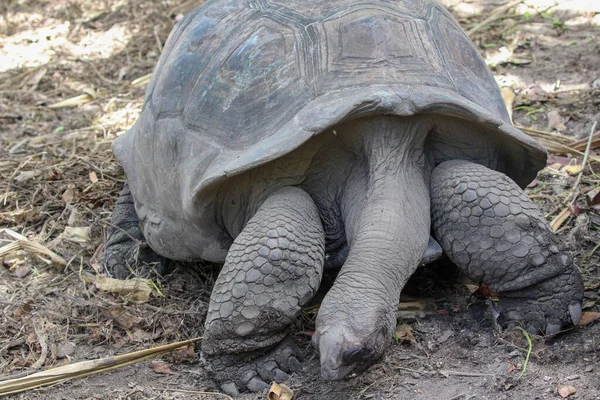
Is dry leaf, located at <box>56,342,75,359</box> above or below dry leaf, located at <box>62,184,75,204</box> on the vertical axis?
above

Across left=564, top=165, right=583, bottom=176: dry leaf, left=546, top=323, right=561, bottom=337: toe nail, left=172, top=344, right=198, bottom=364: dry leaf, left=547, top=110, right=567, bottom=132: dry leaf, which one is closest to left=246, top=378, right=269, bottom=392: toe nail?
left=172, top=344, right=198, bottom=364: dry leaf

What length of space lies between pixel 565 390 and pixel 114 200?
9.71 feet

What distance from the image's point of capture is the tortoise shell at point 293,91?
10.2 ft

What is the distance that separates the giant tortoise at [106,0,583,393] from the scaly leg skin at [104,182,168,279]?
57cm

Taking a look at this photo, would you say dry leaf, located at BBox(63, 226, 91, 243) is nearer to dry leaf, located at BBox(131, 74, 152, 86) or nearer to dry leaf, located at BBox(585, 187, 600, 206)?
dry leaf, located at BBox(131, 74, 152, 86)

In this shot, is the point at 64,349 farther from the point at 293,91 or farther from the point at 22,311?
the point at 293,91

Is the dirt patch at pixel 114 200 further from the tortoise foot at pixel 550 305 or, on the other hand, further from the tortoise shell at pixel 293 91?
the tortoise shell at pixel 293 91

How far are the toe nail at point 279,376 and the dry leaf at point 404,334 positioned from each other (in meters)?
0.47

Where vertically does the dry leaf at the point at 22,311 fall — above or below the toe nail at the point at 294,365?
below

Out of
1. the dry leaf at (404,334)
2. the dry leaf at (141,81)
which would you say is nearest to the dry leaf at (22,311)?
the dry leaf at (404,334)

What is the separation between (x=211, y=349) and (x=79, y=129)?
320 cm

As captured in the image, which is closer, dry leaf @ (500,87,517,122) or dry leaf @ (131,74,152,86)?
dry leaf @ (500,87,517,122)

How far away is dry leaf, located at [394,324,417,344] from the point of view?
321 centimetres

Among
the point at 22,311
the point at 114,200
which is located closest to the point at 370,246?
the point at 22,311
